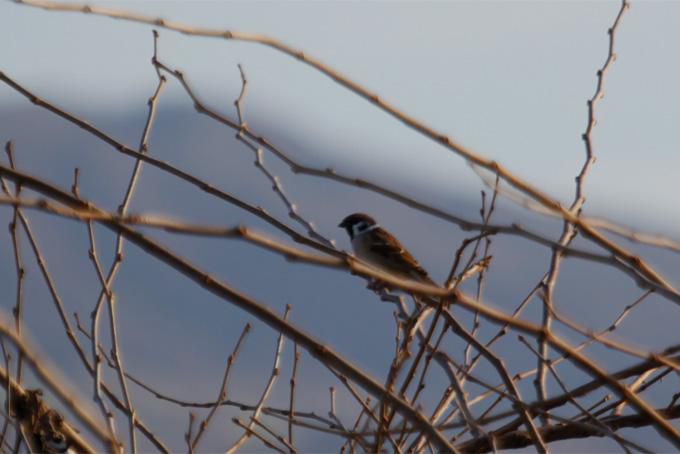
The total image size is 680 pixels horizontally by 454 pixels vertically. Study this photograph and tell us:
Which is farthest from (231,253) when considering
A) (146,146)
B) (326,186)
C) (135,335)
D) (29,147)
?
(146,146)

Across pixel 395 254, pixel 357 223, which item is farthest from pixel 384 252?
pixel 357 223

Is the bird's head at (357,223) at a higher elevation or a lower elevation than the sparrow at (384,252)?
higher

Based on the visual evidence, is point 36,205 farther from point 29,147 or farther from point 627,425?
point 29,147

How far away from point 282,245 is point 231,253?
433ft

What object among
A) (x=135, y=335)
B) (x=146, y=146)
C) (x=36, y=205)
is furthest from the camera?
(x=135, y=335)

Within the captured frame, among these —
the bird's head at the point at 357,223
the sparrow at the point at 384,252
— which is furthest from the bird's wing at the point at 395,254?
the bird's head at the point at 357,223

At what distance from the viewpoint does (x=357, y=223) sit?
9164 millimetres

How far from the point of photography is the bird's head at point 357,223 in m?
9.05

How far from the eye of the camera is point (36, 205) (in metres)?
1.72

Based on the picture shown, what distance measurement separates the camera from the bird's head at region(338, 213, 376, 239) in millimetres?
9047

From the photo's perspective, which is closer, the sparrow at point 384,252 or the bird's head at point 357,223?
the sparrow at point 384,252

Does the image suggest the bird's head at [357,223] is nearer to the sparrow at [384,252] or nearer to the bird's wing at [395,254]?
the sparrow at [384,252]

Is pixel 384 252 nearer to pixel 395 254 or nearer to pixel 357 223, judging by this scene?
pixel 395 254

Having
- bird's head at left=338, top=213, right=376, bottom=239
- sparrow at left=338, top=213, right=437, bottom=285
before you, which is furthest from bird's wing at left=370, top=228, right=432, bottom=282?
bird's head at left=338, top=213, right=376, bottom=239
